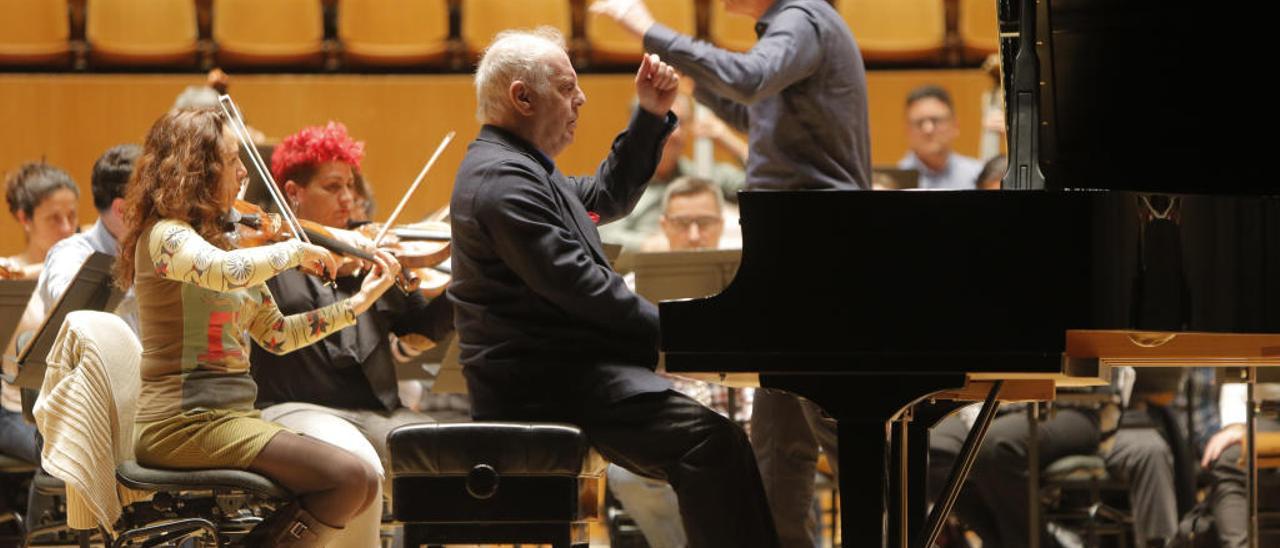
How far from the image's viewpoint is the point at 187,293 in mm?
3430

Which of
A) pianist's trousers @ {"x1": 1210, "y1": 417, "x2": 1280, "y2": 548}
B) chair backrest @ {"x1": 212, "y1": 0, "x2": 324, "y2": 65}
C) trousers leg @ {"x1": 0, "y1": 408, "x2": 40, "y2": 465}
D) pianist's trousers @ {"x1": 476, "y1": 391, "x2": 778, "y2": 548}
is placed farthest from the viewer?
chair backrest @ {"x1": 212, "y1": 0, "x2": 324, "y2": 65}

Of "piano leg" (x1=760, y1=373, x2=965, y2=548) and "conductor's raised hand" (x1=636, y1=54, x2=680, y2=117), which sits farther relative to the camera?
"conductor's raised hand" (x1=636, y1=54, x2=680, y2=117)

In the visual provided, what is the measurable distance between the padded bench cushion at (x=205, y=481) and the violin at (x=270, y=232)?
62cm

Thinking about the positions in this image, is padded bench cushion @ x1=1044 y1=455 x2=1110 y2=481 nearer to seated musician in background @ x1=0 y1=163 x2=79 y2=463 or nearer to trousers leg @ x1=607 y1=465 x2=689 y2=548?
trousers leg @ x1=607 y1=465 x2=689 y2=548

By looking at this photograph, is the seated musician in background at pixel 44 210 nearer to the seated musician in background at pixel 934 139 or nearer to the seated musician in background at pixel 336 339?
the seated musician in background at pixel 336 339

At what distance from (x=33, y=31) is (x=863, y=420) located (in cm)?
622

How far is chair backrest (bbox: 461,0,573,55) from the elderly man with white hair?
4.44 metres

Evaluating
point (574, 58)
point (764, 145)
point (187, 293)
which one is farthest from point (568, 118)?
point (574, 58)

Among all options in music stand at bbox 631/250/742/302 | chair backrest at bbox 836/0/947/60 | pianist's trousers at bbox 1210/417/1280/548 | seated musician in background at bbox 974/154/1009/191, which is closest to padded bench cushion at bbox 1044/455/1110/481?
pianist's trousers at bbox 1210/417/1280/548

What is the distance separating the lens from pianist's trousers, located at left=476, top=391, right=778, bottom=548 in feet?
10.3

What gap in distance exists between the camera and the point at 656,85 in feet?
11.8

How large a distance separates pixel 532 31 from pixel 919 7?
186 inches

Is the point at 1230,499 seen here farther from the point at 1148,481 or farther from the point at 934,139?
the point at 934,139

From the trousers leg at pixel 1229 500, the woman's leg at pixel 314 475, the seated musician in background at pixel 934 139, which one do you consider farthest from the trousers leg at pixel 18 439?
the seated musician in background at pixel 934 139
